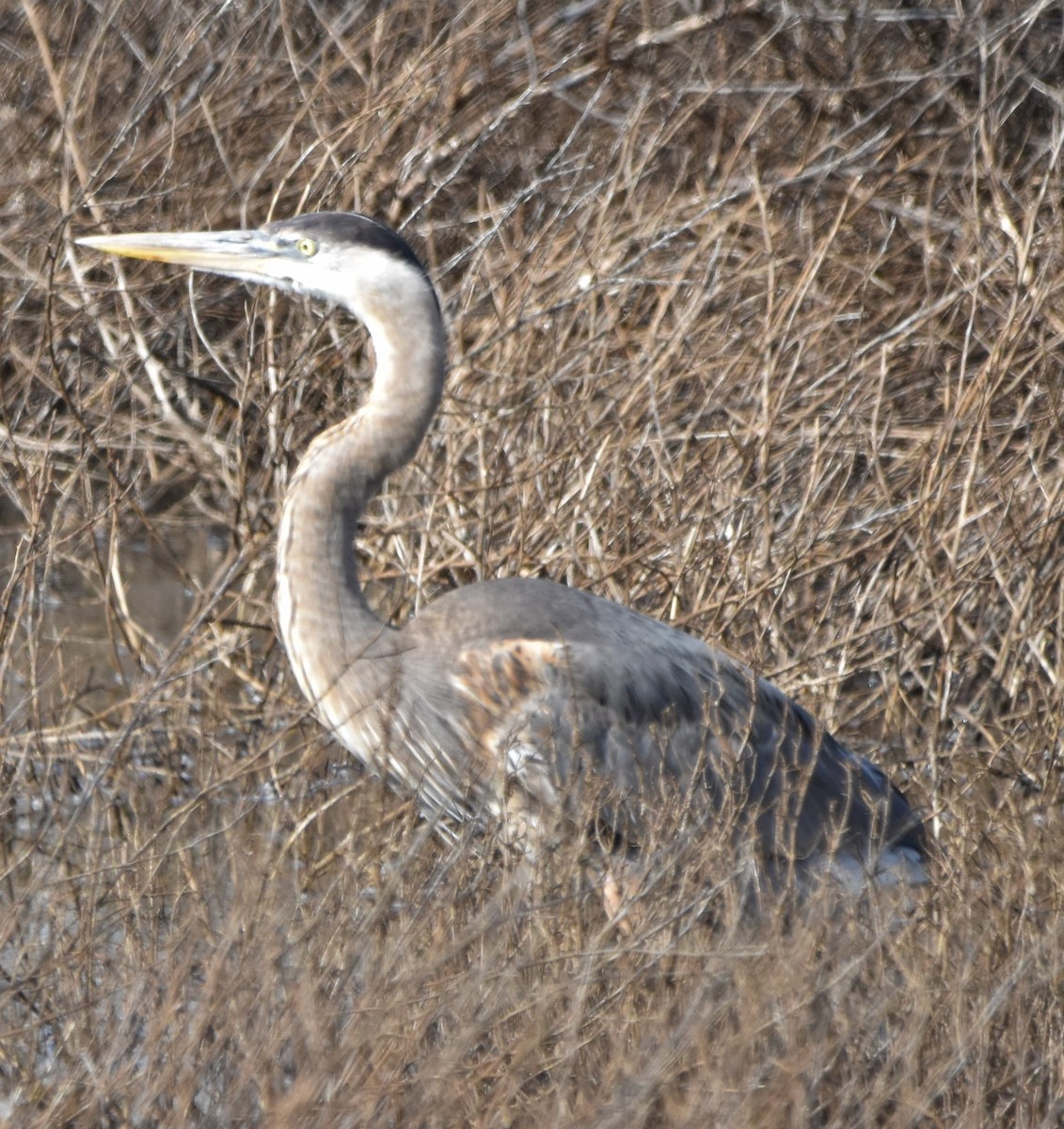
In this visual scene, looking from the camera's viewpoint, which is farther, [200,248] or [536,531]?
[536,531]

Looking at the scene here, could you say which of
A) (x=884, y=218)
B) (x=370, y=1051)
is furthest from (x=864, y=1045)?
(x=884, y=218)

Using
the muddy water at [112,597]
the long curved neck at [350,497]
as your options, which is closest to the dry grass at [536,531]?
the muddy water at [112,597]

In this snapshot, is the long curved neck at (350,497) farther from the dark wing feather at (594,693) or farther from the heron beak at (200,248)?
the heron beak at (200,248)

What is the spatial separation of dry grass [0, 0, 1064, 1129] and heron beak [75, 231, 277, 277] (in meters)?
0.17

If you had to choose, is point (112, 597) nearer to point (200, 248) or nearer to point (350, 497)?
point (200, 248)

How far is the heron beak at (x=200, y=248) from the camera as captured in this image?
4.56m

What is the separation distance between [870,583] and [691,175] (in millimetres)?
2625

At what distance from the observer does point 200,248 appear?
15.1 ft

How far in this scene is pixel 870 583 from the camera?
5285 mm

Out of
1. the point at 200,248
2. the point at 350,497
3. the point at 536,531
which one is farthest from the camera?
the point at 536,531

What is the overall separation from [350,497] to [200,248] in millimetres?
757

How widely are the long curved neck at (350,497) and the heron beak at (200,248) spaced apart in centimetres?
32

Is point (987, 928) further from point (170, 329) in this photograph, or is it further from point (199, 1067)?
point (170, 329)

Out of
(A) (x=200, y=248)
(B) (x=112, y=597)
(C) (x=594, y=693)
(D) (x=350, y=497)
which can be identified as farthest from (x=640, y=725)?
(B) (x=112, y=597)
